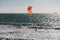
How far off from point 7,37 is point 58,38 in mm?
3886

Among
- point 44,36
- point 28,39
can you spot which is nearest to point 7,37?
point 28,39

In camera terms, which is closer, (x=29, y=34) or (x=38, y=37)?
(x=38, y=37)

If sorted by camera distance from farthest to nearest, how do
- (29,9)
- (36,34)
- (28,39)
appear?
(36,34)
(28,39)
(29,9)

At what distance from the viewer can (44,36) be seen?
1507 centimetres

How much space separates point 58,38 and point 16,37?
10.5 ft

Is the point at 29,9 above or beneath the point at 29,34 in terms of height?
above

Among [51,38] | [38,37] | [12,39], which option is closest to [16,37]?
[12,39]

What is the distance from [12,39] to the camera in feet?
47.2

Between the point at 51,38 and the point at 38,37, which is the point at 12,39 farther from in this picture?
the point at 51,38

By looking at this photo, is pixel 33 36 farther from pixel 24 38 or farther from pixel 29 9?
pixel 29 9

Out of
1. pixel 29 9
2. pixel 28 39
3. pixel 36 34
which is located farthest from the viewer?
pixel 36 34

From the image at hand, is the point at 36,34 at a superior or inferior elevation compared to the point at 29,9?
inferior

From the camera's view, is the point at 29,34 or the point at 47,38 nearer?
the point at 47,38

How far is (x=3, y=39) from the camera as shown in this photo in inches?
563
